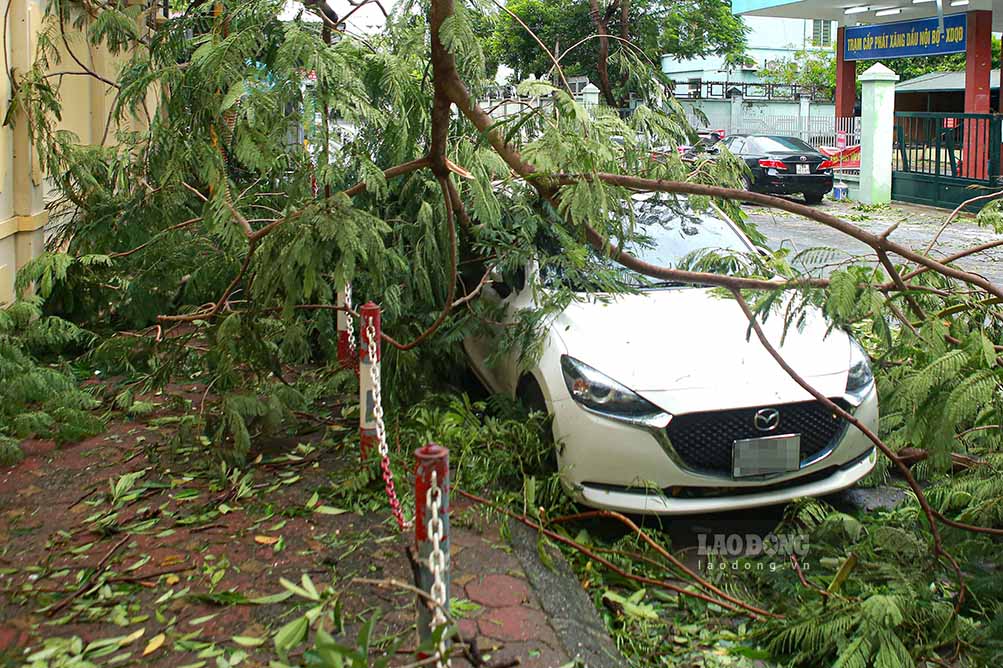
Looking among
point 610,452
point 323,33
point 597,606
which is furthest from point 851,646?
point 323,33

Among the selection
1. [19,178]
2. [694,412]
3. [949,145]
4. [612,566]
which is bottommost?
[612,566]

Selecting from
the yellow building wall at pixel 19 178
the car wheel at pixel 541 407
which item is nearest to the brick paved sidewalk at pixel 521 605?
the car wheel at pixel 541 407

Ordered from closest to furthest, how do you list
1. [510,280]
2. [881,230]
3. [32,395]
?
[32,395] → [510,280] → [881,230]

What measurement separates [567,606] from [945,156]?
63.7ft

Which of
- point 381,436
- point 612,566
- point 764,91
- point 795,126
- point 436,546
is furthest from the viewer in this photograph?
point 764,91

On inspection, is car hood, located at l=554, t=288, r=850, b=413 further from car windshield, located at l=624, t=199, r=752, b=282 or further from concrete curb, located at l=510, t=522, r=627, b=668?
concrete curb, located at l=510, t=522, r=627, b=668

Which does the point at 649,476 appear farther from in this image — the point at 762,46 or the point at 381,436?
the point at 762,46

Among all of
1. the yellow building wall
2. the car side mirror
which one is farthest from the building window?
the car side mirror

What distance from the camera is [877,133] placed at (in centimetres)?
2177

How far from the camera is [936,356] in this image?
4117 mm

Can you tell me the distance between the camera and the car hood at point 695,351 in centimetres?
492

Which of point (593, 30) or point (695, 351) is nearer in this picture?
point (695, 351)

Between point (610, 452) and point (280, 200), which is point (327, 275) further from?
point (280, 200)

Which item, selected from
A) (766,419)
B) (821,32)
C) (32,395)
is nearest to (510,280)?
(766,419)
